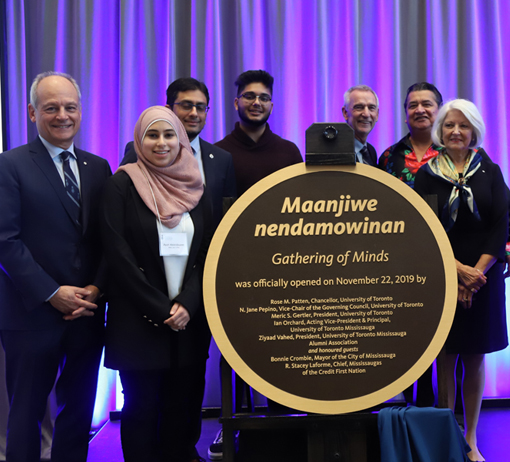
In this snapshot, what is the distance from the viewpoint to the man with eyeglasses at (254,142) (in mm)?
2623

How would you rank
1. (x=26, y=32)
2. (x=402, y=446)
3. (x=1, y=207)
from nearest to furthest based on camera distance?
(x=402, y=446) < (x=1, y=207) < (x=26, y=32)

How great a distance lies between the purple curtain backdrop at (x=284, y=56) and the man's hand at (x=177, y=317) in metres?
1.42

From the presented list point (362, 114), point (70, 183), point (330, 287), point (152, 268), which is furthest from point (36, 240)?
point (362, 114)

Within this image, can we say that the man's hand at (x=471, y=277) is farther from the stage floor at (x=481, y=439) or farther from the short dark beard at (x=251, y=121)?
the short dark beard at (x=251, y=121)

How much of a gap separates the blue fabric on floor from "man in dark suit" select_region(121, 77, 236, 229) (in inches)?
44.9

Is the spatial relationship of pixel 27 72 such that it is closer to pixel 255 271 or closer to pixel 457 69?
pixel 255 271

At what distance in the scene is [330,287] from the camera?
67.1 inches

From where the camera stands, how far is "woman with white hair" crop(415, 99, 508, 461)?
2246 mm

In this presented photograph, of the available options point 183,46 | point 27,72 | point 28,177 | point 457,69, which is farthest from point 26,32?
point 457,69

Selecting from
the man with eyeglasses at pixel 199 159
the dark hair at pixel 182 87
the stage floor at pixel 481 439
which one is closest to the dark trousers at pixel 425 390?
the stage floor at pixel 481 439

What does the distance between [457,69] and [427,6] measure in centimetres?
44

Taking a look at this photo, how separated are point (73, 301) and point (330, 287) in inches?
40.6

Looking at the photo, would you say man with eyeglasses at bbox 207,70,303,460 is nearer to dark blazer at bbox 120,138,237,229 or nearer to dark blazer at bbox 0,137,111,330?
dark blazer at bbox 120,138,237,229

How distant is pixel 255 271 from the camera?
1.70 meters
